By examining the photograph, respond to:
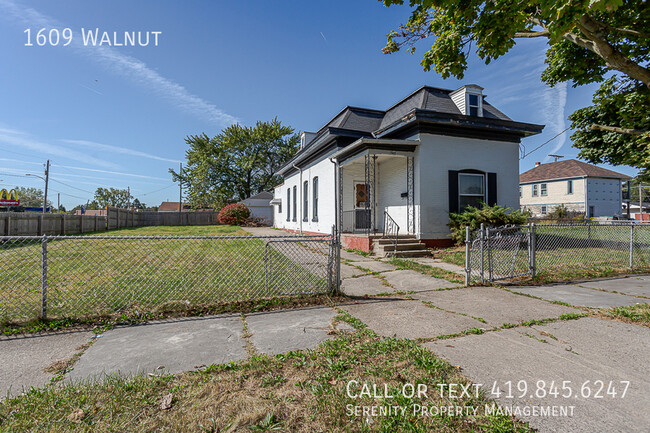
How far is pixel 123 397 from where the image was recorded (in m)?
2.16

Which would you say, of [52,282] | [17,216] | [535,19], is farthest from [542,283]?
[17,216]

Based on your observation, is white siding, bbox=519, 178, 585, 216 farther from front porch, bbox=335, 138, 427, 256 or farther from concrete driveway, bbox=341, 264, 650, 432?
concrete driveway, bbox=341, 264, 650, 432

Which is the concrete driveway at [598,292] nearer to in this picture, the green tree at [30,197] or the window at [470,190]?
the window at [470,190]

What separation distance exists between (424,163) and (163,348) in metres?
9.70

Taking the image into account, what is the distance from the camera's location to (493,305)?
15.2 ft

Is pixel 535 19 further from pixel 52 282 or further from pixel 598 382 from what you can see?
pixel 52 282

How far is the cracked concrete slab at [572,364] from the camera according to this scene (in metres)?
1.99

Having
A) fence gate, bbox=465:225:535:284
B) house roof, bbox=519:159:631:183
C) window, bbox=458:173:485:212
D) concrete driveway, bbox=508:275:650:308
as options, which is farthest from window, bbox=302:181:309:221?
house roof, bbox=519:159:631:183

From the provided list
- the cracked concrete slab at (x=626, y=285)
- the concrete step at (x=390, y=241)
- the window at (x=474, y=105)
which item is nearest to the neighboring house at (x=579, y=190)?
the window at (x=474, y=105)

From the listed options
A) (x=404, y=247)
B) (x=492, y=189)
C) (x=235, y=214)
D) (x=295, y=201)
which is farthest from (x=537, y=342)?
(x=235, y=214)

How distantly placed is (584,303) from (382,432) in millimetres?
4686

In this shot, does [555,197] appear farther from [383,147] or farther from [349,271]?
[349,271]

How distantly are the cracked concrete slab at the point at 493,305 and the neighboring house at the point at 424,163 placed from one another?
5230mm

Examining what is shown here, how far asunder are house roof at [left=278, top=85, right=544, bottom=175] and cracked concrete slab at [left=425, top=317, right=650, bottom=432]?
320 inches
